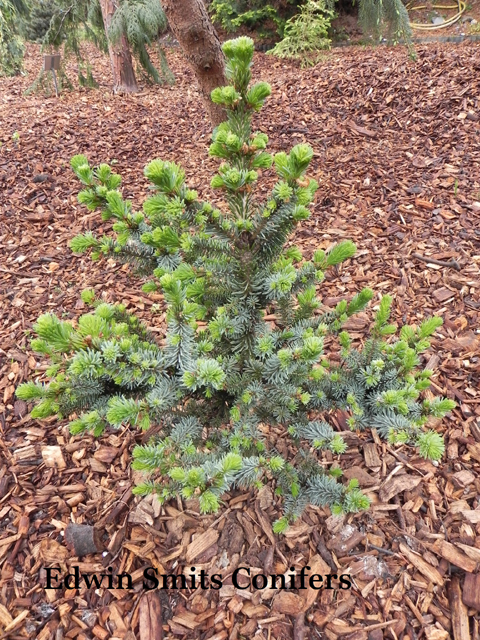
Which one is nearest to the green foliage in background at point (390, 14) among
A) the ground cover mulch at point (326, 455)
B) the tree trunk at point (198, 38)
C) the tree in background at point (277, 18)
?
the ground cover mulch at point (326, 455)

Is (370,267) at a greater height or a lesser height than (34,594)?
greater

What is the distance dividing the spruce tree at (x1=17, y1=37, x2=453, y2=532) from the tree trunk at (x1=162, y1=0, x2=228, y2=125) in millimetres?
2563

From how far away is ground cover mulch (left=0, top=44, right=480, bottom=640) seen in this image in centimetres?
176

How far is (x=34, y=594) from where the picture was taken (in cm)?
184

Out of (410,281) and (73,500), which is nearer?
(73,500)

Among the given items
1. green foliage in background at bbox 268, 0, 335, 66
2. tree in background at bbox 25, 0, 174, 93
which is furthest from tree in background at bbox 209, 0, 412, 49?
tree in background at bbox 25, 0, 174, 93

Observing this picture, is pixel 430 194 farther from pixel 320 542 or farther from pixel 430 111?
pixel 320 542

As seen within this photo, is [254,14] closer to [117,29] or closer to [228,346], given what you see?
[117,29]

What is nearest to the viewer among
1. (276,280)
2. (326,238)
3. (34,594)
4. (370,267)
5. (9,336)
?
(276,280)

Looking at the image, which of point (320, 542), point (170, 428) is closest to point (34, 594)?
point (170, 428)

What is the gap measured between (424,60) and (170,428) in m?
5.78

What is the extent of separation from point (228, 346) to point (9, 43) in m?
10.5

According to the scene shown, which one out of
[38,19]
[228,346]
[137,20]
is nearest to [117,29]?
[137,20]

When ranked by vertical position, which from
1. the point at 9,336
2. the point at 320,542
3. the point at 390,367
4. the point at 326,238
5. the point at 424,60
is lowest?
the point at 320,542
